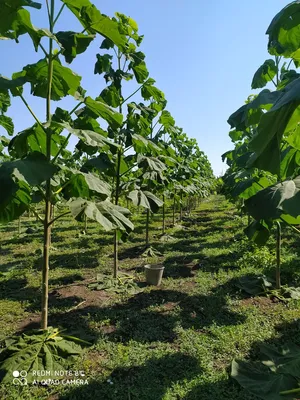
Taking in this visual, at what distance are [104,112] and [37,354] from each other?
224cm

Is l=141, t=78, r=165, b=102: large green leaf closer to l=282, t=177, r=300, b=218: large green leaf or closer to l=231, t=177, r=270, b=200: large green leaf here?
l=231, t=177, r=270, b=200: large green leaf

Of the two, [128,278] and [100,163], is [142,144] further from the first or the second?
[128,278]

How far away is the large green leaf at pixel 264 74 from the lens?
3.91 m

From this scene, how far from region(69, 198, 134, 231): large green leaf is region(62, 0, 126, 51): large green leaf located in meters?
1.39

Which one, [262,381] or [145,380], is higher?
[262,381]

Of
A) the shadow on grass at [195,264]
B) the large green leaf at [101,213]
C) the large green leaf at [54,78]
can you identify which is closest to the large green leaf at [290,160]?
the large green leaf at [101,213]

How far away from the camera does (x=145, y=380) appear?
258cm

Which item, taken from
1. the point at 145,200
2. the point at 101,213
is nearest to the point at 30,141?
the point at 101,213

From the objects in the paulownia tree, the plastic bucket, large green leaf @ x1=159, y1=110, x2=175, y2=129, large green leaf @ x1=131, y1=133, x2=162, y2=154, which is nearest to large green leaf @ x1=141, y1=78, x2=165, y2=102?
large green leaf @ x1=131, y1=133, x2=162, y2=154

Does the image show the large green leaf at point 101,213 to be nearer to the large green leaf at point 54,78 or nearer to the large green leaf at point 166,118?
the large green leaf at point 54,78

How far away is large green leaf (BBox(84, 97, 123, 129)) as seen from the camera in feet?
8.70

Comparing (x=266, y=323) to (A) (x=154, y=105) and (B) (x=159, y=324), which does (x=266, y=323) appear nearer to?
(B) (x=159, y=324)

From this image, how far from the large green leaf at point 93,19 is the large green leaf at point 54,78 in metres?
0.41


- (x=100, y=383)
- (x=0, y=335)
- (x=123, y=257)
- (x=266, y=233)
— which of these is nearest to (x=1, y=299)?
(x=0, y=335)
